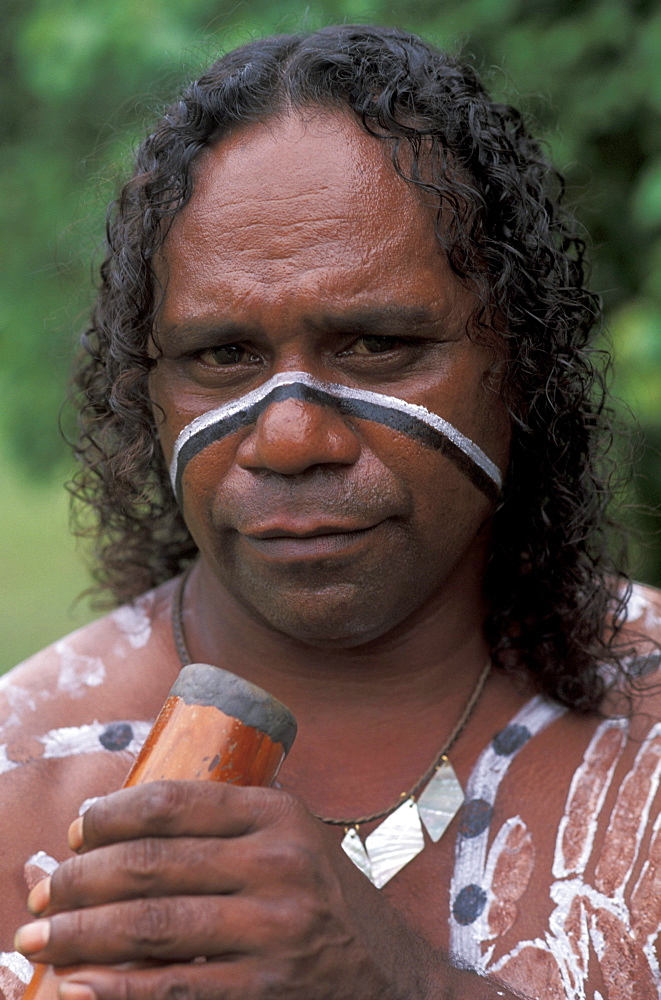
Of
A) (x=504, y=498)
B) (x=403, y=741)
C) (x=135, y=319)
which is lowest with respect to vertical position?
(x=403, y=741)

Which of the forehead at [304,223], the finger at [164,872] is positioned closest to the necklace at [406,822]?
the finger at [164,872]

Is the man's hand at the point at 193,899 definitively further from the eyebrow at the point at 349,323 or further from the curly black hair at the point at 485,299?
the curly black hair at the point at 485,299

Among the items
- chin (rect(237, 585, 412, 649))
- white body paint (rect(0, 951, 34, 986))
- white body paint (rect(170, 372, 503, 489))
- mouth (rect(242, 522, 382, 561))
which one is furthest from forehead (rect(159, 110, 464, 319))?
white body paint (rect(0, 951, 34, 986))

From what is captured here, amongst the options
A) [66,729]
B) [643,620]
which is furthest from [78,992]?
[643,620]

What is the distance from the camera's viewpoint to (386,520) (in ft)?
7.51

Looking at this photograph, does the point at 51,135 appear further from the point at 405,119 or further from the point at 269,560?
the point at 269,560

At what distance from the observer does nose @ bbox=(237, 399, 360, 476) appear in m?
2.18

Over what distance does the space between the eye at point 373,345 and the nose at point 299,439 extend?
0.15m

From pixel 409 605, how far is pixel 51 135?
10.6 ft

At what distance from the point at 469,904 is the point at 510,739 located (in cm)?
40

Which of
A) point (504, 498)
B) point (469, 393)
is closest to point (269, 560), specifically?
point (469, 393)

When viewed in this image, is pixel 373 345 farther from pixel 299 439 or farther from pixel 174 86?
pixel 174 86

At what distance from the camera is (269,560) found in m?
2.27

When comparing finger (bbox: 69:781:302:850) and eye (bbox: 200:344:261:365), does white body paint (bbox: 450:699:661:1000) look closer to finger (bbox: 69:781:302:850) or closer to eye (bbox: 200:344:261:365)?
finger (bbox: 69:781:302:850)
